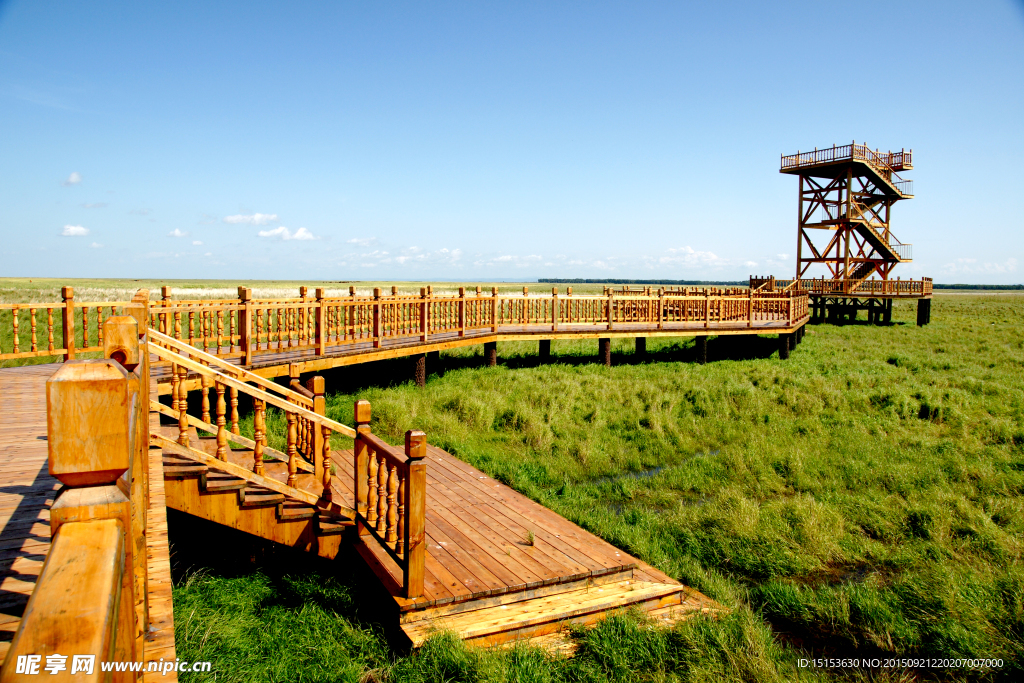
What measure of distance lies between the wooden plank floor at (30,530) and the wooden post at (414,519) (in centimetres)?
175

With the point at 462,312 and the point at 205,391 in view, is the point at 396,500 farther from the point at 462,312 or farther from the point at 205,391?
the point at 462,312

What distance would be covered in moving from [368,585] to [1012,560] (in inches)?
276

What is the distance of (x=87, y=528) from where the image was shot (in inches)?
54.2

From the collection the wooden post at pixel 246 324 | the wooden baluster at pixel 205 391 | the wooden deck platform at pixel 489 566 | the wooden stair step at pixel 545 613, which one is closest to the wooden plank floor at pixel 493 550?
the wooden deck platform at pixel 489 566

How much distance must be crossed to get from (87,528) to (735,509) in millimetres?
8341

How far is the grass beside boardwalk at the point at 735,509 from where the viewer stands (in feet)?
15.9

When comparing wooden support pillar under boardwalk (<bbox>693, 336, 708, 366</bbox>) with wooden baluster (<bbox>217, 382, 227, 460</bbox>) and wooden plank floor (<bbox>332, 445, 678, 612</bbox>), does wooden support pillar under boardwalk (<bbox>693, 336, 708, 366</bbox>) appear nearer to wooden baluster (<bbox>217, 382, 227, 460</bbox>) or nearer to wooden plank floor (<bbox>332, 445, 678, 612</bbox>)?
wooden plank floor (<bbox>332, 445, 678, 612</bbox>)

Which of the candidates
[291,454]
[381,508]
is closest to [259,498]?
[291,454]

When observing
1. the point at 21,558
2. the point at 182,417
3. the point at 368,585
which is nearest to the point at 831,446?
the point at 368,585

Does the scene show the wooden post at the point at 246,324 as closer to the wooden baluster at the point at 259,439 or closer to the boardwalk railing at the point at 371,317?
the boardwalk railing at the point at 371,317

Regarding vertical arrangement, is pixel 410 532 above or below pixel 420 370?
below

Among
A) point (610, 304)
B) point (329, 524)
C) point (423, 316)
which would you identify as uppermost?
point (610, 304)

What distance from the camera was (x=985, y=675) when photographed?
480 cm

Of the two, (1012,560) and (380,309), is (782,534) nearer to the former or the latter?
(1012,560)
